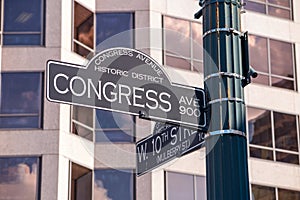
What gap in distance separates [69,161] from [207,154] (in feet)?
48.9

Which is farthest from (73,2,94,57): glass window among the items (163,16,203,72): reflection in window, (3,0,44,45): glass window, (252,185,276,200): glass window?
(252,185,276,200): glass window

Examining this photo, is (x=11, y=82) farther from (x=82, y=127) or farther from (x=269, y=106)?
(x=269, y=106)

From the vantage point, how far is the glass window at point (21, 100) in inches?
832

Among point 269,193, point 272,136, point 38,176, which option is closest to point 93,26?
point 38,176

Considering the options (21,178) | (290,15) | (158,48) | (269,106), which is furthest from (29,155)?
(290,15)

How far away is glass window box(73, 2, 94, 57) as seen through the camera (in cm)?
2247

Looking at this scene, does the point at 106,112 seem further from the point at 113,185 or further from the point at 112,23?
the point at 112,23

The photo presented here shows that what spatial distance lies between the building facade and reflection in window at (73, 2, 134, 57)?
0.10ft

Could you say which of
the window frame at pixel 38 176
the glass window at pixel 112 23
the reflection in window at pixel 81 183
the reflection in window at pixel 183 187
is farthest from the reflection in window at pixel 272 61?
the window frame at pixel 38 176

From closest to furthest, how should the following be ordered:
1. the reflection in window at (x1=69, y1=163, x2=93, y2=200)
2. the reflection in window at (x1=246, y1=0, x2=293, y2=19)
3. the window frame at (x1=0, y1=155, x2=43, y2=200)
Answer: the window frame at (x1=0, y1=155, x2=43, y2=200)
the reflection in window at (x1=69, y1=163, x2=93, y2=200)
the reflection in window at (x1=246, y1=0, x2=293, y2=19)

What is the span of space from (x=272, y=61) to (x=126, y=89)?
63.6ft

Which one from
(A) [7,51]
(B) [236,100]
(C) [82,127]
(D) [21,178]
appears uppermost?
(A) [7,51]

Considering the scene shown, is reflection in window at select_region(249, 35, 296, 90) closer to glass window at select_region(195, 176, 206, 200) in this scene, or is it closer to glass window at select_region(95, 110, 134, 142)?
glass window at select_region(195, 176, 206, 200)

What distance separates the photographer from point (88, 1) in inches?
909
